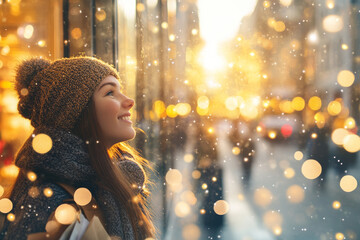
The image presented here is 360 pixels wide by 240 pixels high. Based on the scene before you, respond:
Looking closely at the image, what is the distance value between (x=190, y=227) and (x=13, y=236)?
4.44 feet

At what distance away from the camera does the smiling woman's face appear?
0.73 meters

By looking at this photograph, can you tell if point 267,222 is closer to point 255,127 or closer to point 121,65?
point 255,127

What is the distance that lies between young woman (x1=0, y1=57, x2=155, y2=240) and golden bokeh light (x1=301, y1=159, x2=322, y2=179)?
7.96ft

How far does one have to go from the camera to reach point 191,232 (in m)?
1.77

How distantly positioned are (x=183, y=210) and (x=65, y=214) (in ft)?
4.34

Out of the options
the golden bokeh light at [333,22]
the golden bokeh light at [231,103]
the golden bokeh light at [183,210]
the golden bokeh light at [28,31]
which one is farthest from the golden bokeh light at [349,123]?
the golden bokeh light at [28,31]

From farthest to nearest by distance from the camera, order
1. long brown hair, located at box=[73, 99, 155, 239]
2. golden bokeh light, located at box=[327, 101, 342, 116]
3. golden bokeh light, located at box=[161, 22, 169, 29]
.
Result: golden bokeh light, located at box=[327, 101, 342, 116], golden bokeh light, located at box=[161, 22, 169, 29], long brown hair, located at box=[73, 99, 155, 239]

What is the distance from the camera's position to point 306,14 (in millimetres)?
1737

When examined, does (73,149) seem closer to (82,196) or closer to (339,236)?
(82,196)

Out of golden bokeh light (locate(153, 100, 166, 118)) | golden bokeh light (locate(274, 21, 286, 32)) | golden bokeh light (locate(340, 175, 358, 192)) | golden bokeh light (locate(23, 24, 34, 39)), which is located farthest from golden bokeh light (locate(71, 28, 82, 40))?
golden bokeh light (locate(340, 175, 358, 192))

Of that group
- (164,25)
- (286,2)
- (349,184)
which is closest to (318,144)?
(349,184)

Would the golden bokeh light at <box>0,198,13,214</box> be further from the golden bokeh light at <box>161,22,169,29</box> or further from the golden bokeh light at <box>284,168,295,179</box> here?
the golden bokeh light at <box>284,168,295,179</box>

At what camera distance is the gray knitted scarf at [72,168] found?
0.64 m

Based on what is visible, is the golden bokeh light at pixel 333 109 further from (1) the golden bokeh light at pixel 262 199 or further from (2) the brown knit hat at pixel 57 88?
(2) the brown knit hat at pixel 57 88
